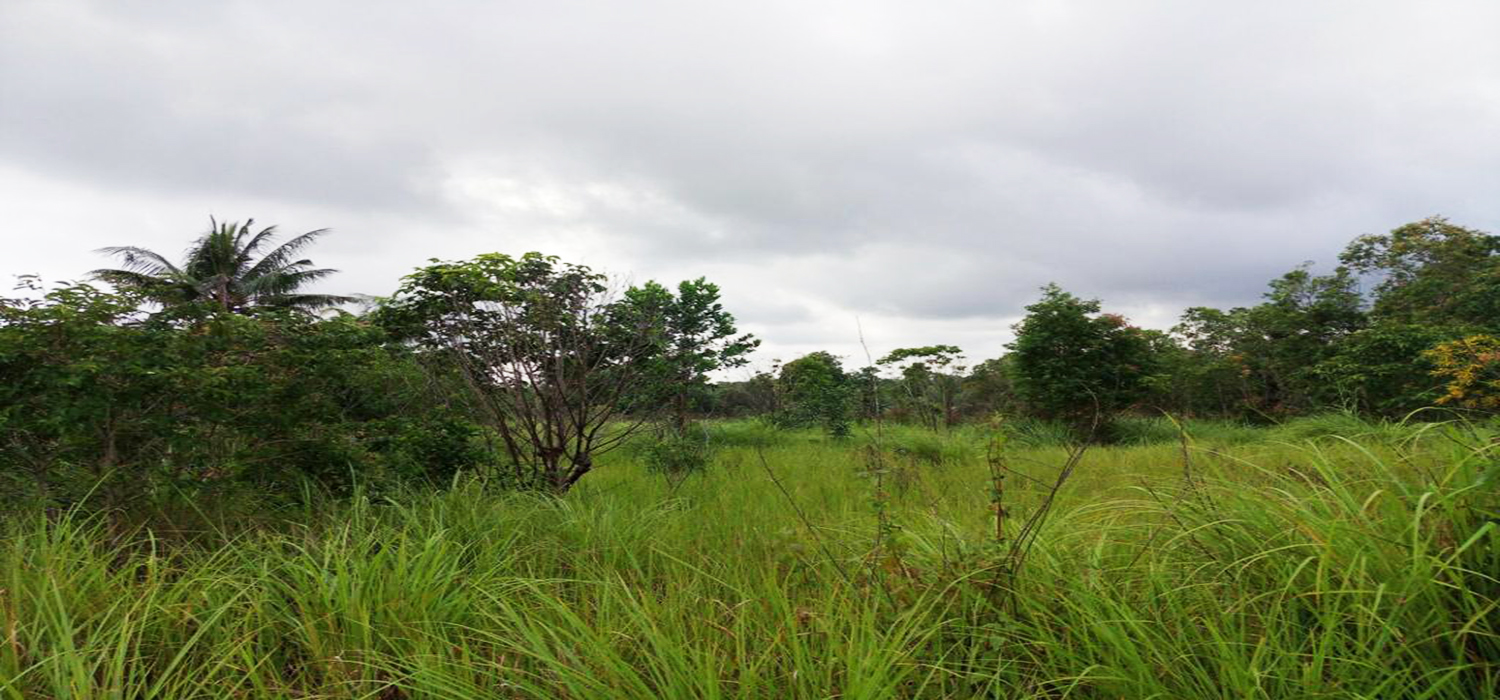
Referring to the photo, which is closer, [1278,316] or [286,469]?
[286,469]

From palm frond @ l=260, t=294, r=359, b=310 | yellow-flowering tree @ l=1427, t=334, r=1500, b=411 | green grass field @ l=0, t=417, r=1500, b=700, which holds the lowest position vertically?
green grass field @ l=0, t=417, r=1500, b=700

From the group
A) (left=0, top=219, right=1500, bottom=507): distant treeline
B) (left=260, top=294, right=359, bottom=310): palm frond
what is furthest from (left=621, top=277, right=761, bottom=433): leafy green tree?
(left=260, top=294, right=359, bottom=310): palm frond

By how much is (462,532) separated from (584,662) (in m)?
1.57

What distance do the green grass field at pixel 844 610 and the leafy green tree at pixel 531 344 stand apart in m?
1.66

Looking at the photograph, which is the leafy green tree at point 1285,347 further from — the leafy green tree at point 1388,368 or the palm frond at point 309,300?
the palm frond at point 309,300

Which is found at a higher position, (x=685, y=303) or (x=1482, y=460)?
(x=685, y=303)

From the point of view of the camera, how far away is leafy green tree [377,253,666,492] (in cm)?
473

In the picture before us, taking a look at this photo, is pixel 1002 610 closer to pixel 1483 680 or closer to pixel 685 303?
pixel 1483 680

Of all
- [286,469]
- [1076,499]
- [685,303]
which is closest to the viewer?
[286,469]

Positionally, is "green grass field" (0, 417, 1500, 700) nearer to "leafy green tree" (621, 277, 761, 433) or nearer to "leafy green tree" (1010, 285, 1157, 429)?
"leafy green tree" (621, 277, 761, 433)

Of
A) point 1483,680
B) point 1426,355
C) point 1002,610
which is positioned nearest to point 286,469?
point 1002,610

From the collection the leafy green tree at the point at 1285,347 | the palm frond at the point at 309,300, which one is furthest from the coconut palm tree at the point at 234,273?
the leafy green tree at the point at 1285,347

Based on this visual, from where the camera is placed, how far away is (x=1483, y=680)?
150 cm

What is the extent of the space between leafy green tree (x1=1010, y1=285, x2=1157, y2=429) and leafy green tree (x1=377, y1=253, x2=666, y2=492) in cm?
897
